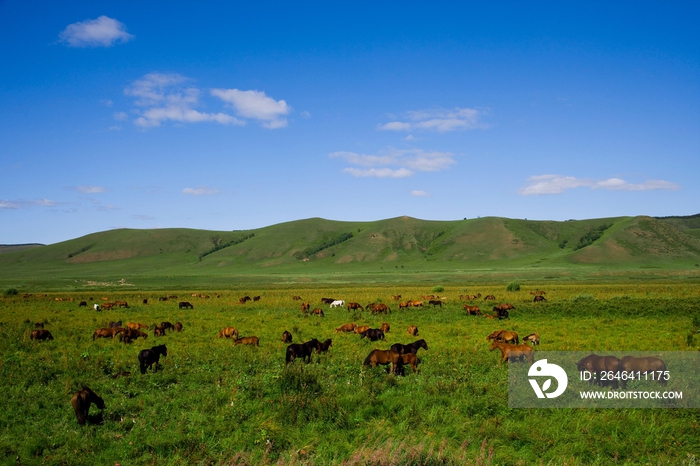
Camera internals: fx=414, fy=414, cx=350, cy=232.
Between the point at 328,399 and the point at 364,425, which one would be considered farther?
the point at 328,399

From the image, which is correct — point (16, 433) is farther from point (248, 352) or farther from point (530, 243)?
point (530, 243)

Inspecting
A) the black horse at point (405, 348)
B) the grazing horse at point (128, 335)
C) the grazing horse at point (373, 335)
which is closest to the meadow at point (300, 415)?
the black horse at point (405, 348)

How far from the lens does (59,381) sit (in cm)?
1270

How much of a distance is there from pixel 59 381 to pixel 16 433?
3.88m

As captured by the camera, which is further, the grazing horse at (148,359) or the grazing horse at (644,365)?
the grazing horse at (148,359)

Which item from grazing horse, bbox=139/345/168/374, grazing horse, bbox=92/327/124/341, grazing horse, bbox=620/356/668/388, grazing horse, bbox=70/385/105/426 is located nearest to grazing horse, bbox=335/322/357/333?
grazing horse, bbox=139/345/168/374

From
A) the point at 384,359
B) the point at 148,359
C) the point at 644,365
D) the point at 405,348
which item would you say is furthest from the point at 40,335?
the point at 644,365

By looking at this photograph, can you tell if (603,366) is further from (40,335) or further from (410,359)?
(40,335)

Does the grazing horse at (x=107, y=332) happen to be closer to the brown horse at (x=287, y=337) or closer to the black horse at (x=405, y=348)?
the brown horse at (x=287, y=337)

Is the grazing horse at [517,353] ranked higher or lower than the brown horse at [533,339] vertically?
higher

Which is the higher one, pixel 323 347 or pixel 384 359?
pixel 384 359

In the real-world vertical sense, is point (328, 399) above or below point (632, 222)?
below

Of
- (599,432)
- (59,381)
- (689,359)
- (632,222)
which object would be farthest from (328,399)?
(632,222)

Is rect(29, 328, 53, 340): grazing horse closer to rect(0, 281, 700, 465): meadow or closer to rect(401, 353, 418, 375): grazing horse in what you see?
rect(0, 281, 700, 465): meadow
